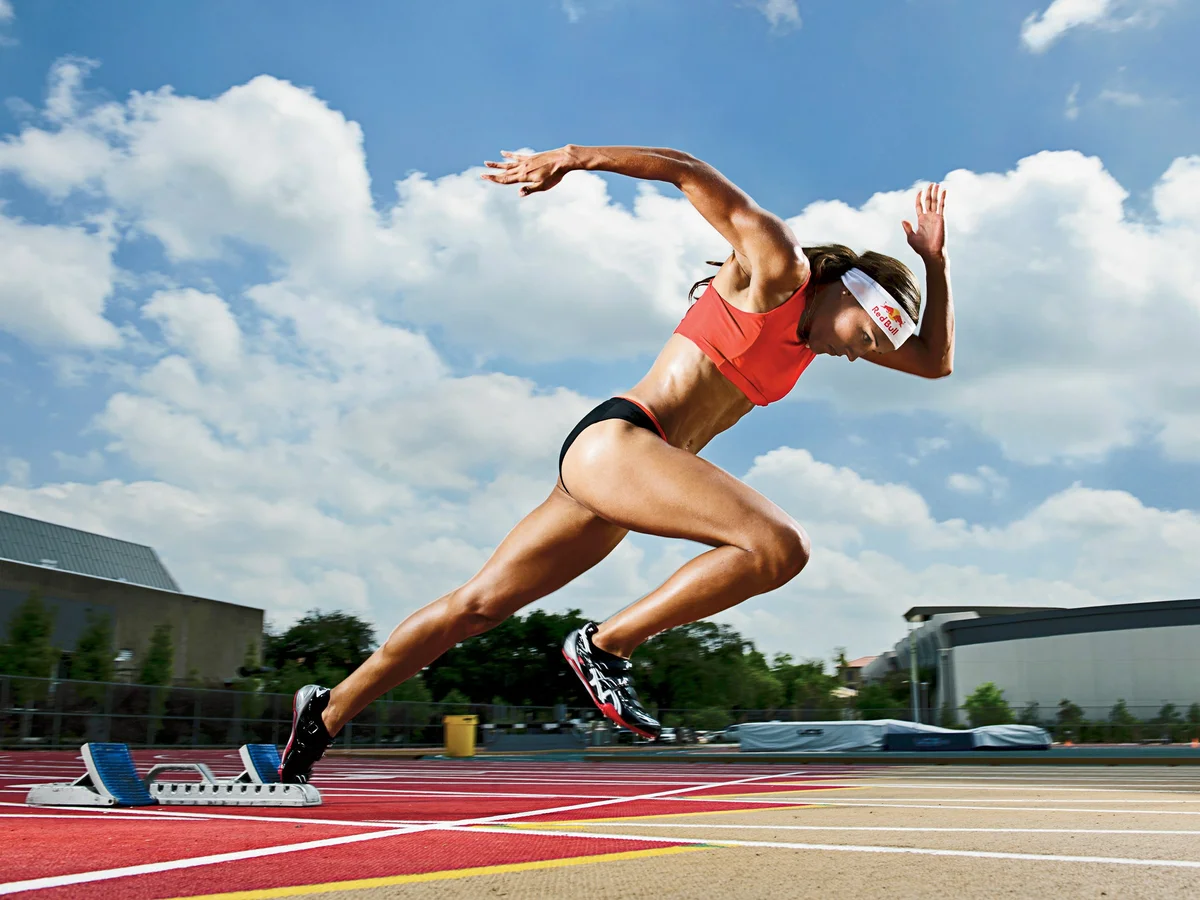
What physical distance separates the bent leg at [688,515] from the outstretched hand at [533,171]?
29.2 inches

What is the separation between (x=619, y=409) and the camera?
3.20 m

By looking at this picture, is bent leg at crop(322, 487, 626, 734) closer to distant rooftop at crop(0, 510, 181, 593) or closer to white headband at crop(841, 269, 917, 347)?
white headband at crop(841, 269, 917, 347)

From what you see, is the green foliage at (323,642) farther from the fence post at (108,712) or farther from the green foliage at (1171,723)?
the green foliage at (1171,723)

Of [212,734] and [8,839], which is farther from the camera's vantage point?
[212,734]

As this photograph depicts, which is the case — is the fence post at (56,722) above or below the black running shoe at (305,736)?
below

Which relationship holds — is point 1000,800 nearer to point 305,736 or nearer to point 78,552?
point 305,736

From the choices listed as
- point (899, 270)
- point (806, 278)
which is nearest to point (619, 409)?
point (806, 278)

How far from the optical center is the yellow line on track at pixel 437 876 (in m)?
1.92

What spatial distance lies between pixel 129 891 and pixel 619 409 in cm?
181

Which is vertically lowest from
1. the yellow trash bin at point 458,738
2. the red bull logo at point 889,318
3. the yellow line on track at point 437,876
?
the yellow trash bin at point 458,738

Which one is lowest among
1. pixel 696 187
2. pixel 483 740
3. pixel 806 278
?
pixel 483 740

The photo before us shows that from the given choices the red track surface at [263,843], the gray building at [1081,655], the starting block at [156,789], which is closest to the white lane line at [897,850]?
the red track surface at [263,843]

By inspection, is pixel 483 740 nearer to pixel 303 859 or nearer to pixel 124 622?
pixel 124 622

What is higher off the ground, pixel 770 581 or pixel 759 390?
pixel 759 390
